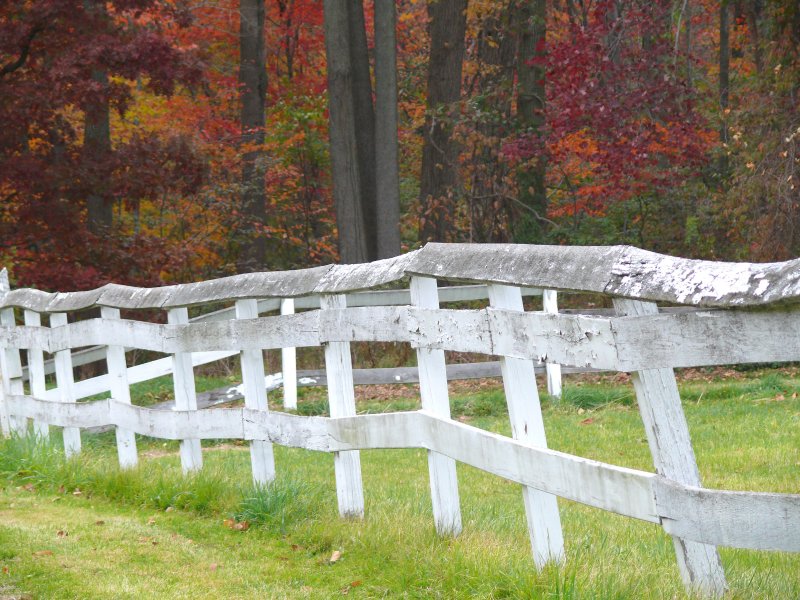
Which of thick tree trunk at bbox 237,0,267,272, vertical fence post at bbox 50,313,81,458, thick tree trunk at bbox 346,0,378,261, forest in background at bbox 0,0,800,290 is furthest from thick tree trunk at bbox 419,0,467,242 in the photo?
vertical fence post at bbox 50,313,81,458

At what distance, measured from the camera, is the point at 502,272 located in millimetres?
4414

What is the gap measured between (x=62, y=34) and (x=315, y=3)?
573 inches

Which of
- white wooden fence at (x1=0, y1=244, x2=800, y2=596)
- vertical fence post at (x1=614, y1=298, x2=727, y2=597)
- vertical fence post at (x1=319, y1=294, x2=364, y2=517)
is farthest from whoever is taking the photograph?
vertical fence post at (x1=319, y1=294, x2=364, y2=517)

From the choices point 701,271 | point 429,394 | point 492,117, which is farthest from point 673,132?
point 701,271

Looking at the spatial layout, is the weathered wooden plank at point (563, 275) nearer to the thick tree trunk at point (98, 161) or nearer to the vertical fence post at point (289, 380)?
the vertical fence post at point (289, 380)

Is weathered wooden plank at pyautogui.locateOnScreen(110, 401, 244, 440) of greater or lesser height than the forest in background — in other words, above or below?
below

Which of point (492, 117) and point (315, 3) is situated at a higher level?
point (315, 3)

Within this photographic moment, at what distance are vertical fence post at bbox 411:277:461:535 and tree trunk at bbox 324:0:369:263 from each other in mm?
13835

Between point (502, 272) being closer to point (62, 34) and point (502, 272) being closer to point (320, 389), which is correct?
point (320, 389)

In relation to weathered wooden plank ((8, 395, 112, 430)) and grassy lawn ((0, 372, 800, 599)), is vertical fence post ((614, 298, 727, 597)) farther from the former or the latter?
weathered wooden plank ((8, 395, 112, 430))

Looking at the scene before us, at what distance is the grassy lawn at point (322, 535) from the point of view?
15.0ft

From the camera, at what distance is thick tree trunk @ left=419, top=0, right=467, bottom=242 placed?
67.5 feet

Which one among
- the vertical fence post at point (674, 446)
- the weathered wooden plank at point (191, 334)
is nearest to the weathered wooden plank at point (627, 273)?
the vertical fence post at point (674, 446)

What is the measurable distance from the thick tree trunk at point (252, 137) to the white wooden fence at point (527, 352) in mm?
17783
